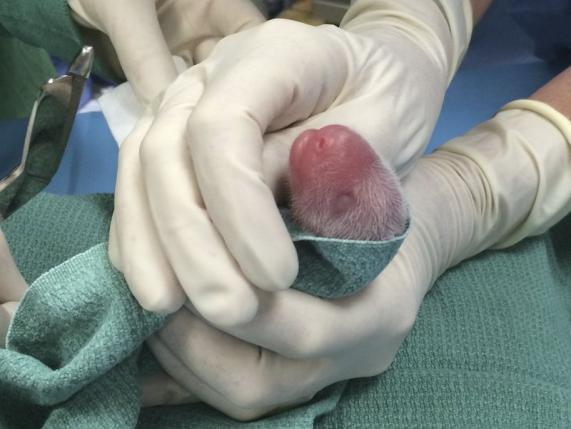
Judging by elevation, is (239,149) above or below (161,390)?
above

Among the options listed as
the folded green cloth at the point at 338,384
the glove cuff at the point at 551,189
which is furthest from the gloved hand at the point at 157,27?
the glove cuff at the point at 551,189

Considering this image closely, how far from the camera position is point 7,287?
515mm

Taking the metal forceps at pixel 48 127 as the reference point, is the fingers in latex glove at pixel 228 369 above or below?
below

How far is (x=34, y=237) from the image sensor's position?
2.15 ft

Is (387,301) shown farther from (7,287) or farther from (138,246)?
(7,287)

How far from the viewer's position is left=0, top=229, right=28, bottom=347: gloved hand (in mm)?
497

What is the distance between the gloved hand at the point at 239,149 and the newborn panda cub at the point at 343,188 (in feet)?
0.10

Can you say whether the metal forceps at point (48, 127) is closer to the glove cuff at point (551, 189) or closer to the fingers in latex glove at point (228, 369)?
the fingers in latex glove at point (228, 369)

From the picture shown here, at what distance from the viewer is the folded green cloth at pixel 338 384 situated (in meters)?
0.45

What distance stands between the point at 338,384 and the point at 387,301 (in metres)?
0.10

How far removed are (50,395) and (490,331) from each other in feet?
1.38

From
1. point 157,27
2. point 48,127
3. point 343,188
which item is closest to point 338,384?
point 343,188

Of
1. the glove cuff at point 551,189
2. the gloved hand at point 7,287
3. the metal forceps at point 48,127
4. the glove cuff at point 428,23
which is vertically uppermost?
the metal forceps at point 48,127

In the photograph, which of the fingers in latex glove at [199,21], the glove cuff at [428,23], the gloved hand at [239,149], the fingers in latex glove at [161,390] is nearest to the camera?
the gloved hand at [239,149]
